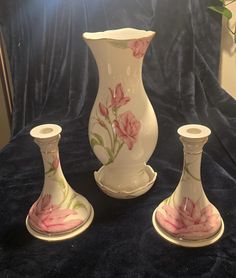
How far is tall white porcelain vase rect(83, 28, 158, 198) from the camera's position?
0.62 m

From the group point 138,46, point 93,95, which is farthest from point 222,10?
point 138,46

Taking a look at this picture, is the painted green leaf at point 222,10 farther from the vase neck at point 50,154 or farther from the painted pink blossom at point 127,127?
the vase neck at point 50,154

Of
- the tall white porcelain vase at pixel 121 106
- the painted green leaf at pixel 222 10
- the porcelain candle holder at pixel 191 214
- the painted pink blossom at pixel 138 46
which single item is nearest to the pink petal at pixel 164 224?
the porcelain candle holder at pixel 191 214

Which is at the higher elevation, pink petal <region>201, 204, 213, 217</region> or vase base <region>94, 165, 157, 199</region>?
pink petal <region>201, 204, 213, 217</region>

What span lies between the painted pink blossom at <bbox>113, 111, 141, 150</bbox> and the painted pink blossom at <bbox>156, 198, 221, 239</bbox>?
142 millimetres

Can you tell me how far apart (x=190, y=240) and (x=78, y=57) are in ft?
2.46

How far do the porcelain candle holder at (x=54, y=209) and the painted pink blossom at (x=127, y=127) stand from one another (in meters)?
0.10

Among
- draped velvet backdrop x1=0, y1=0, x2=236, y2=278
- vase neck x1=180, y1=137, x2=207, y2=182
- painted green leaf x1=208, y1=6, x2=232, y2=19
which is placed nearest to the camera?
vase neck x1=180, y1=137, x2=207, y2=182

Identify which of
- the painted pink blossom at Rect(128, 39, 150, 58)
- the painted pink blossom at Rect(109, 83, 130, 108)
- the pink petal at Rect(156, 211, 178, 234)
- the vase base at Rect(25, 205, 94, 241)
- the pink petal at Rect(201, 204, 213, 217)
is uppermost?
the painted pink blossom at Rect(128, 39, 150, 58)

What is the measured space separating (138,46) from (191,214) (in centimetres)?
29

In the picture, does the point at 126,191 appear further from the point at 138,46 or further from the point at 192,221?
the point at 138,46

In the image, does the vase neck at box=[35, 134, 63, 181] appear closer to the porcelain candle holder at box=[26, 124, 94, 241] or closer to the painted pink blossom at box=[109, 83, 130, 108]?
the porcelain candle holder at box=[26, 124, 94, 241]

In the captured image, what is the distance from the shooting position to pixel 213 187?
0.76m

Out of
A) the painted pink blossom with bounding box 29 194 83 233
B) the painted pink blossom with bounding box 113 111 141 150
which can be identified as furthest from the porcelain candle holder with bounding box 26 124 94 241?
the painted pink blossom with bounding box 113 111 141 150
